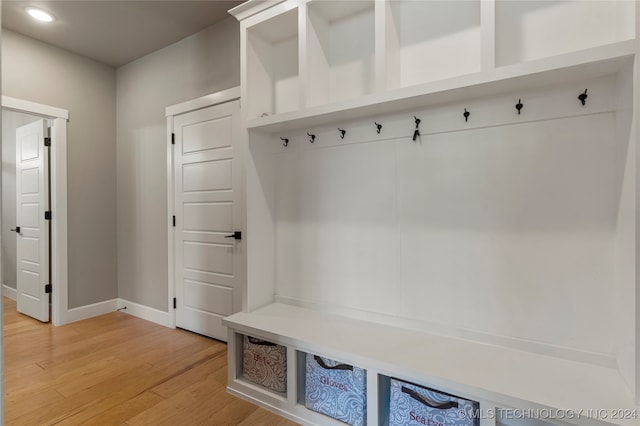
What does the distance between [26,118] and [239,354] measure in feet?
12.3

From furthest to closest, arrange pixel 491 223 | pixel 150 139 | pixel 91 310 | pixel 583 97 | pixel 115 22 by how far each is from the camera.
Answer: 1. pixel 91 310
2. pixel 150 139
3. pixel 115 22
4. pixel 491 223
5. pixel 583 97

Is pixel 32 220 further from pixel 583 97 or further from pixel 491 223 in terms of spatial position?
pixel 583 97

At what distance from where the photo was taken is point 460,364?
1522mm

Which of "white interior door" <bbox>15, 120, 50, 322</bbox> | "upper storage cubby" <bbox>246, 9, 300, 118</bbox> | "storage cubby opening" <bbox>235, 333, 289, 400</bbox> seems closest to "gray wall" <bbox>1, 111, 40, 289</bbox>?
"white interior door" <bbox>15, 120, 50, 322</bbox>

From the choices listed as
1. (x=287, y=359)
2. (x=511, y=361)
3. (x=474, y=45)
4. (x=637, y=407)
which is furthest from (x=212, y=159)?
(x=637, y=407)

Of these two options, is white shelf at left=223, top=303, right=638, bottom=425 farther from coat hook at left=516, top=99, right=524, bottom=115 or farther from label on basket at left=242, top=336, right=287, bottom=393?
coat hook at left=516, top=99, right=524, bottom=115

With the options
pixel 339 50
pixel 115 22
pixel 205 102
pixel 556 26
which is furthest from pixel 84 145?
pixel 556 26

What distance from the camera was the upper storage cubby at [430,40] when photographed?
1.71 m

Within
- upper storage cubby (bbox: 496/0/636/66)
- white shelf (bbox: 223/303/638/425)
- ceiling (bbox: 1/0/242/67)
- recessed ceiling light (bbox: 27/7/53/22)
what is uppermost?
recessed ceiling light (bbox: 27/7/53/22)

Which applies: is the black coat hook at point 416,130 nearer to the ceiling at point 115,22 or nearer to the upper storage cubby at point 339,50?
the upper storage cubby at point 339,50

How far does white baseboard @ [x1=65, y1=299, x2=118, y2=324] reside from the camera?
3.32 m

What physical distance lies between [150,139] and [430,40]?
2754mm

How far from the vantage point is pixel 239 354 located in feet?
6.99

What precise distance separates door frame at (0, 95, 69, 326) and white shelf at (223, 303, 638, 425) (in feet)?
7.44
